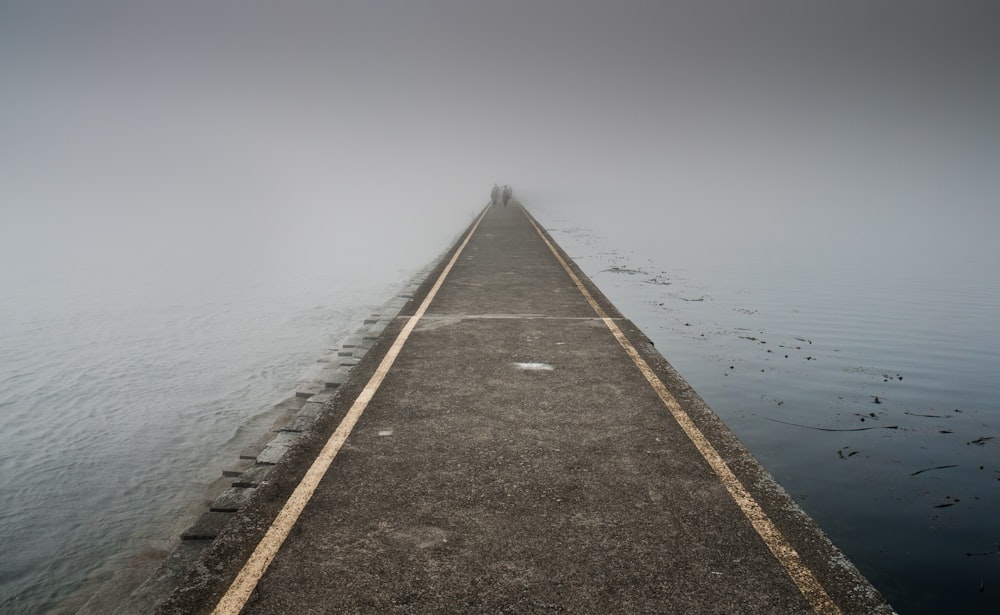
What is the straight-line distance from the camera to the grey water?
5.80m

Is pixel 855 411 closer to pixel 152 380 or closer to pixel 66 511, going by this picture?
pixel 66 511

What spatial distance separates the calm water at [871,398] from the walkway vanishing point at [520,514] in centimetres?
143

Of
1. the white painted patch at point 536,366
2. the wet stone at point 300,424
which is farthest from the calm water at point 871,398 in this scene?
the wet stone at point 300,424

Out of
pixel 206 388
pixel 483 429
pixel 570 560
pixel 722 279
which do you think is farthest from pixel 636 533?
pixel 722 279

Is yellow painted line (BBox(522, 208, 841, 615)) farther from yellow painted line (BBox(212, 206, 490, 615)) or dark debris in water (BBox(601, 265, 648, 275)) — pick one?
dark debris in water (BBox(601, 265, 648, 275))

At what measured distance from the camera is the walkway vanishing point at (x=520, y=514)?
329 centimetres

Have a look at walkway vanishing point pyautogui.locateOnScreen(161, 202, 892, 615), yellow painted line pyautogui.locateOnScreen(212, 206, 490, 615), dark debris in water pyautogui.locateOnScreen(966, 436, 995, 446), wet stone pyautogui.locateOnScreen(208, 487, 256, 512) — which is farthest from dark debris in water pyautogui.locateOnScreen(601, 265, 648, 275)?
wet stone pyautogui.locateOnScreen(208, 487, 256, 512)

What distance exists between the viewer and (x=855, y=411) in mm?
8328

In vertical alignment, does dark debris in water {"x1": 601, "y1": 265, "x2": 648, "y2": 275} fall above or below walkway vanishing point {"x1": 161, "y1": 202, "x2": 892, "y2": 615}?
below

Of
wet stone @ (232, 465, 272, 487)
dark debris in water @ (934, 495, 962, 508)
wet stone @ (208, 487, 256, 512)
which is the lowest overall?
dark debris in water @ (934, 495, 962, 508)

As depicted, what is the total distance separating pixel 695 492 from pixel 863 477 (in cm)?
302

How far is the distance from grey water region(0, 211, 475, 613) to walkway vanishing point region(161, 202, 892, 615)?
→ 2242 mm

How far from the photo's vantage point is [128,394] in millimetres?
10031

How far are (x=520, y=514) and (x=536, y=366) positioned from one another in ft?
11.0
